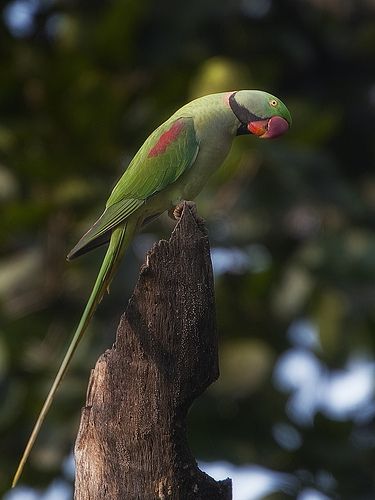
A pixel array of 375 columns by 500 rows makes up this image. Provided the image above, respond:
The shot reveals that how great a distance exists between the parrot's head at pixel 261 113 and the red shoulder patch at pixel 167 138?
0.67ft

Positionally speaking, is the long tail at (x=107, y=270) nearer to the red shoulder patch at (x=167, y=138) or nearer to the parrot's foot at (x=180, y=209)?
the parrot's foot at (x=180, y=209)

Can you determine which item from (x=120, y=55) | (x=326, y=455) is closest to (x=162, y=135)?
(x=120, y=55)

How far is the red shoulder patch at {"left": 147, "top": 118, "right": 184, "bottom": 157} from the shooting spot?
4391 mm

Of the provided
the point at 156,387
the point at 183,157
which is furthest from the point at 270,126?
the point at 156,387

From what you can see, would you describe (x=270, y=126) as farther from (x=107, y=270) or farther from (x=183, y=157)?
(x=107, y=270)

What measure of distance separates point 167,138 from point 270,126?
37 cm

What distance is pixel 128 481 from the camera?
3484mm

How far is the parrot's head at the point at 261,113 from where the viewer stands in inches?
170

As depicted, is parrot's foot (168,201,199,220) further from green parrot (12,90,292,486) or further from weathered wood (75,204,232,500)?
weathered wood (75,204,232,500)

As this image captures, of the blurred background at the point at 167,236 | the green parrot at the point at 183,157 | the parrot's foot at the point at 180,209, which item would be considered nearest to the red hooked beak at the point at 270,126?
the green parrot at the point at 183,157

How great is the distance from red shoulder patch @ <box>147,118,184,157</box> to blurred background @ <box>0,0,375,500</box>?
185cm

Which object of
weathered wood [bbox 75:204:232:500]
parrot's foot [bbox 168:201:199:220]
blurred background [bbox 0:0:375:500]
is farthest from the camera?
blurred background [bbox 0:0:375:500]

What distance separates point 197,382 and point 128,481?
0.35 meters

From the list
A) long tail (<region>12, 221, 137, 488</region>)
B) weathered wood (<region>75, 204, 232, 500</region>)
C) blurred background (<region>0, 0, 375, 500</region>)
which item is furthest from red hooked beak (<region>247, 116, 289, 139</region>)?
blurred background (<region>0, 0, 375, 500</region>)
